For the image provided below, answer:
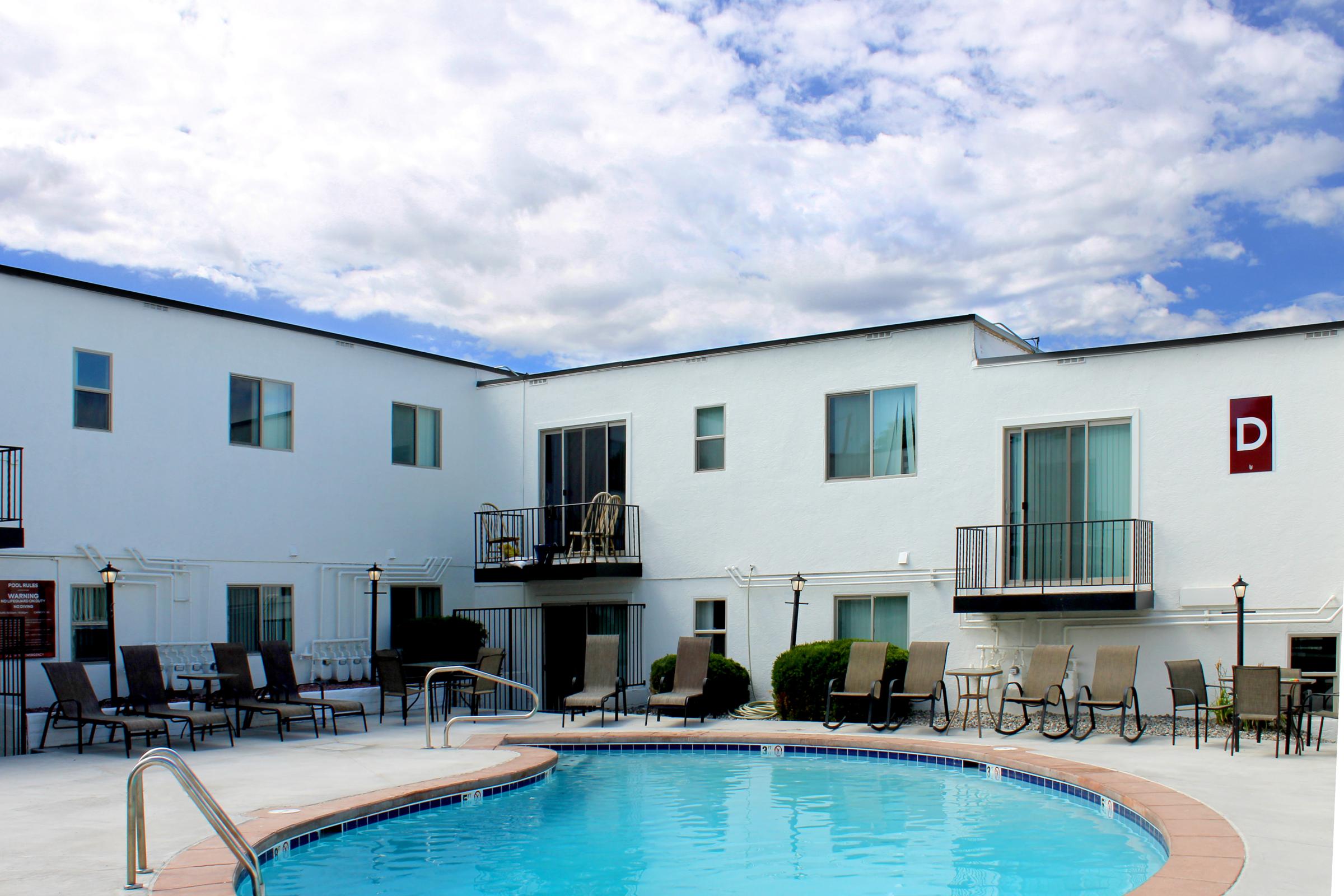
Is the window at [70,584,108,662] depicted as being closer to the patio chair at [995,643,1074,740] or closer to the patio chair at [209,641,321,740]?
the patio chair at [209,641,321,740]

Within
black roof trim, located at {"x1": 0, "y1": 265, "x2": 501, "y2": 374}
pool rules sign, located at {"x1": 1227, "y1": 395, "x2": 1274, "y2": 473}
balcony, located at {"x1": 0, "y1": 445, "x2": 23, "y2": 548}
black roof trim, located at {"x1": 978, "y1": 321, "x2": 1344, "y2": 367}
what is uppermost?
black roof trim, located at {"x1": 0, "y1": 265, "x2": 501, "y2": 374}

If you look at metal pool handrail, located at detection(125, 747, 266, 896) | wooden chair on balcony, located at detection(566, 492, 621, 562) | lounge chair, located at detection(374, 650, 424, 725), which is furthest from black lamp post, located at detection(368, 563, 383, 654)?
metal pool handrail, located at detection(125, 747, 266, 896)

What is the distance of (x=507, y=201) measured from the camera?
62.7 ft

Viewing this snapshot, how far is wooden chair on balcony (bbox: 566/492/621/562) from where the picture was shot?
1733cm

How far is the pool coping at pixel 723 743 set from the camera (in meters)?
6.11

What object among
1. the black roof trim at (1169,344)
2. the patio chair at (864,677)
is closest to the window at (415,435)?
the patio chair at (864,677)

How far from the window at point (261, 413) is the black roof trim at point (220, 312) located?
0.85m

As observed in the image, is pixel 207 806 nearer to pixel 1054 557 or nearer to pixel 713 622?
pixel 1054 557

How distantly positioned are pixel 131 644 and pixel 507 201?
8.96 metres

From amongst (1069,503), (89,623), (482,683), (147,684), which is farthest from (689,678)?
(89,623)

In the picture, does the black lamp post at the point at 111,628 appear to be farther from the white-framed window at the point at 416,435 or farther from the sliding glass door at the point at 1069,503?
the sliding glass door at the point at 1069,503

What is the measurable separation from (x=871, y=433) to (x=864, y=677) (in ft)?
11.9

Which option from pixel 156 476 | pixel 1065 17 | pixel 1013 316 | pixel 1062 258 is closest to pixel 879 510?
pixel 1013 316

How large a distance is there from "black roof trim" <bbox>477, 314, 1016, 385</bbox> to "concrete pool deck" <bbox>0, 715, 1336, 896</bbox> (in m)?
5.27
